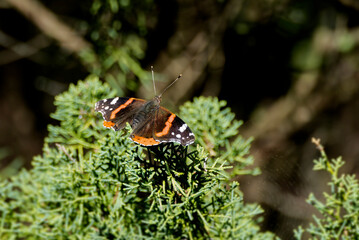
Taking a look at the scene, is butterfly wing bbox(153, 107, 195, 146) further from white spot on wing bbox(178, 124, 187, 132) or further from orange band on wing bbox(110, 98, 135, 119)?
orange band on wing bbox(110, 98, 135, 119)

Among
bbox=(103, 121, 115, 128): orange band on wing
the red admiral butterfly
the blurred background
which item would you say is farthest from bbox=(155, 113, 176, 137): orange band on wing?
the blurred background

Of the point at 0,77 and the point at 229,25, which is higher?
the point at 0,77

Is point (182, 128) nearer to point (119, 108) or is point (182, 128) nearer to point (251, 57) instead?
point (119, 108)

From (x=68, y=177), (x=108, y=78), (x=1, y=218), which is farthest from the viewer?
(x=108, y=78)

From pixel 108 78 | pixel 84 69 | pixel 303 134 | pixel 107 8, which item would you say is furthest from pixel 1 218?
pixel 303 134

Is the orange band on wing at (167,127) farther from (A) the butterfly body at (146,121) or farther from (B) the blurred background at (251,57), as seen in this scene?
(B) the blurred background at (251,57)

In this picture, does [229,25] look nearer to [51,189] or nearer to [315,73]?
[315,73]
